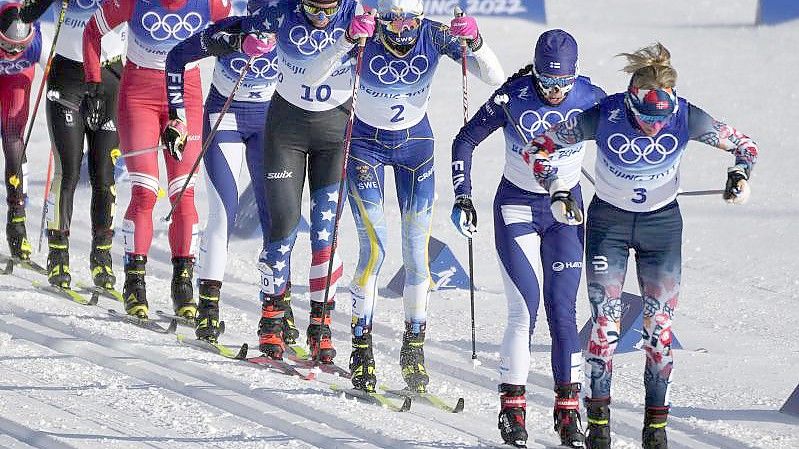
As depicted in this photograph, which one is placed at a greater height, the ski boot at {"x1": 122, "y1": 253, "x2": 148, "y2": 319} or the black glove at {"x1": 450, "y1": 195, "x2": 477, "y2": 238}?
the black glove at {"x1": 450, "y1": 195, "x2": 477, "y2": 238}

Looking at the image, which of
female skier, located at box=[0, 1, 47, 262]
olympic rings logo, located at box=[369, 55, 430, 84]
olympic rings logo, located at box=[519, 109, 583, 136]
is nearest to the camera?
olympic rings logo, located at box=[519, 109, 583, 136]

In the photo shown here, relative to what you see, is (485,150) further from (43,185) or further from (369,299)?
(369,299)

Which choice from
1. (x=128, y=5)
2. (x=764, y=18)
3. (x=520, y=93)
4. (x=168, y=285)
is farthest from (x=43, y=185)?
(x=764, y=18)

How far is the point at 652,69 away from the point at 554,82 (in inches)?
21.9

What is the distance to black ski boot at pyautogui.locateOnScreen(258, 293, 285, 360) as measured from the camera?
855cm

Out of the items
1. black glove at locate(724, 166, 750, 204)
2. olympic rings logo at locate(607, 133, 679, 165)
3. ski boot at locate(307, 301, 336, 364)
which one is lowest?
ski boot at locate(307, 301, 336, 364)

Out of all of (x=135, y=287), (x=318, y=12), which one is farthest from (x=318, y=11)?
(x=135, y=287)

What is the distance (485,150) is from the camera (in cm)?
1441

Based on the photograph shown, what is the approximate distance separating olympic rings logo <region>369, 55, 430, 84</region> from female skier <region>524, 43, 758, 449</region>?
1.01m

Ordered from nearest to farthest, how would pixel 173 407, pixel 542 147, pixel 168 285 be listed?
pixel 542 147 → pixel 173 407 → pixel 168 285

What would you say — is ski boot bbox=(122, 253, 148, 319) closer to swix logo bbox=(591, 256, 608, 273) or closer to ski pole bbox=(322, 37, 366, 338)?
ski pole bbox=(322, 37, 366, 338)

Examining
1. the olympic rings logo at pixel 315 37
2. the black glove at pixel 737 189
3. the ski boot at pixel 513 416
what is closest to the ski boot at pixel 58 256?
the olympic rings logo at pixel 315 37

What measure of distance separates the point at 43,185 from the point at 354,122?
6764 millimetres

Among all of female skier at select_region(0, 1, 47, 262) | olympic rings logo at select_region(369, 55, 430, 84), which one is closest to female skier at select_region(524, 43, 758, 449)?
olympic rings logo at select_region(369, 55, 430, 84)
